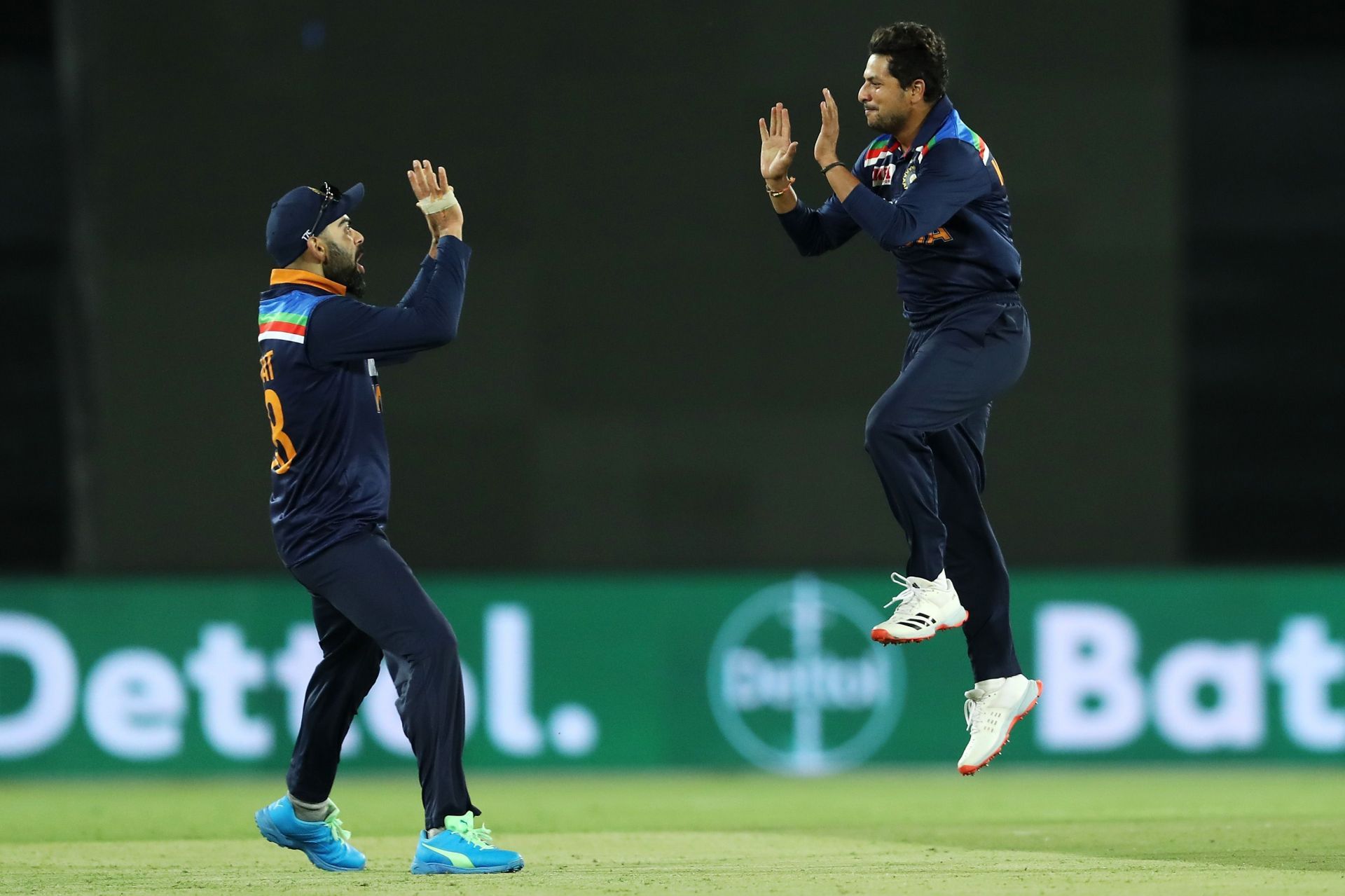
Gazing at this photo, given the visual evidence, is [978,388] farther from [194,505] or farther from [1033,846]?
[194,505]

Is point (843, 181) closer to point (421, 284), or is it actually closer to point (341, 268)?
point (421, 284)

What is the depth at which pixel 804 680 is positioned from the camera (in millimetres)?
12219

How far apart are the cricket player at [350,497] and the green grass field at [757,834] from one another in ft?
1.13

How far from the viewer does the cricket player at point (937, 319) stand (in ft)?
21.2

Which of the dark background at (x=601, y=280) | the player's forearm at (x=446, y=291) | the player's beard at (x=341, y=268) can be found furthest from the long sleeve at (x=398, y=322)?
the dark background at (x=601, y=280)

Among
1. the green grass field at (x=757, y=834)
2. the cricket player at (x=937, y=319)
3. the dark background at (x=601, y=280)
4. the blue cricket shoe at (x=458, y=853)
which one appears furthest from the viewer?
the dark background at (x=601, y=280)

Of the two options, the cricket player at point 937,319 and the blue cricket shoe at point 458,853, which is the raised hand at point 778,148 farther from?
the blue cricket shoe at point 458,853

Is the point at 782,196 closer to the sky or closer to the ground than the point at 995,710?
closer to the sky

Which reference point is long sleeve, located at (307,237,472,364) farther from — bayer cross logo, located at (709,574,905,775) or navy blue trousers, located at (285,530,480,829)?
bayer cross logo, located at (709,574,905,775)

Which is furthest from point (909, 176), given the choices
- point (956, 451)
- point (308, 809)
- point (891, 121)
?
point (308, 809)

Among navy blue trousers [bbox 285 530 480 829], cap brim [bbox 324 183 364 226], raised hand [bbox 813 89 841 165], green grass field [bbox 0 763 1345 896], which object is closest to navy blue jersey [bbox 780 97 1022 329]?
raised hand [bbox 813 89 841 165]

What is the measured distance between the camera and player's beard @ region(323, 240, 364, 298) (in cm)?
689

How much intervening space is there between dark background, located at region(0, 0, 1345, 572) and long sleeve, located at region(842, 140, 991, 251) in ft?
19.5

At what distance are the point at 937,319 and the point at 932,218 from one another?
1.77ft
